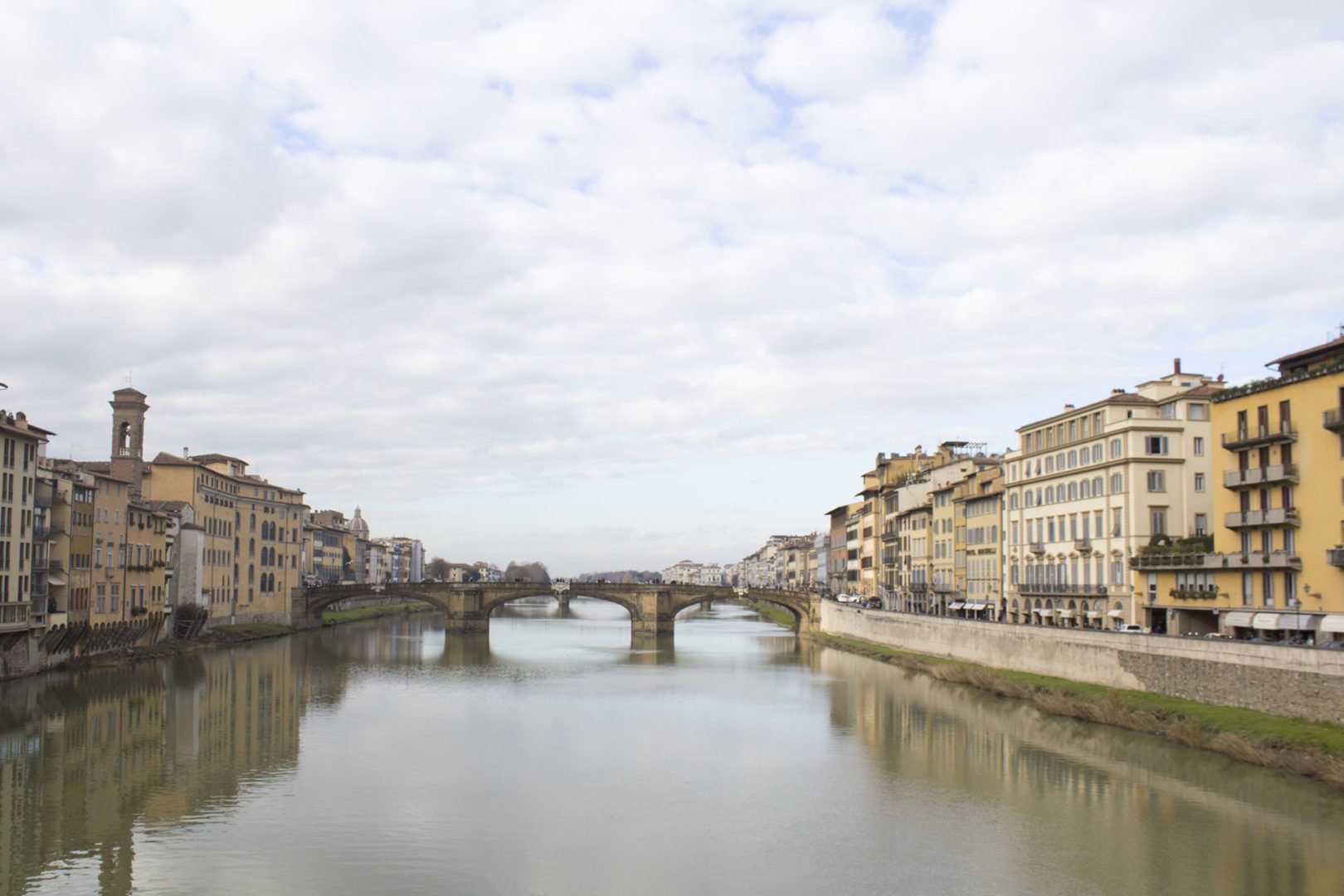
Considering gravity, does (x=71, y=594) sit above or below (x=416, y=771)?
above

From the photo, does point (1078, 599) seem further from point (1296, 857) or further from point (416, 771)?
point (416, 771)

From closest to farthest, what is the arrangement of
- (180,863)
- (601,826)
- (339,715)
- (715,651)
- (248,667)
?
(180,863), (601,826), (339,715), (248,667), (715,651)

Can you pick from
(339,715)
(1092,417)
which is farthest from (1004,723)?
(339,715)

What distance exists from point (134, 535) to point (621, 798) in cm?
4409

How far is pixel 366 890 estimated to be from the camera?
2036 cm

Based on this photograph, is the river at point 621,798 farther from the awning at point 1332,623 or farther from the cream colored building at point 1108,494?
the cream colored building at point 1108,494

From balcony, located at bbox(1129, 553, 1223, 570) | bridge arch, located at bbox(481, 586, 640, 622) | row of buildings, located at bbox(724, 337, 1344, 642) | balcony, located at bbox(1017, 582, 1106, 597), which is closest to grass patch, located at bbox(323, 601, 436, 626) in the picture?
bridge arch, located at bbox(481, 586, 640, 622)

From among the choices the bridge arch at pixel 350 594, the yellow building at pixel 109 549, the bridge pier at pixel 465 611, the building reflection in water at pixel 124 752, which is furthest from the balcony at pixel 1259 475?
the bridge arch at pixel 350 594

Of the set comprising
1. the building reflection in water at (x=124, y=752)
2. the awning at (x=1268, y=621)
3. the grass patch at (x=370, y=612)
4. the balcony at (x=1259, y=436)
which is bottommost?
the grass patch at (x=370, y=612)

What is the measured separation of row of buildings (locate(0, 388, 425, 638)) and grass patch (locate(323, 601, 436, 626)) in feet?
16.0

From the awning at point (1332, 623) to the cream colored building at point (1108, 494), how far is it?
1104 centimetres

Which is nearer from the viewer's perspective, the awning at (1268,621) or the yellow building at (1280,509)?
the yellow building at (1280,509)

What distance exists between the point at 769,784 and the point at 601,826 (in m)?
6.44

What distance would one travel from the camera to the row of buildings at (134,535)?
1869 inches
